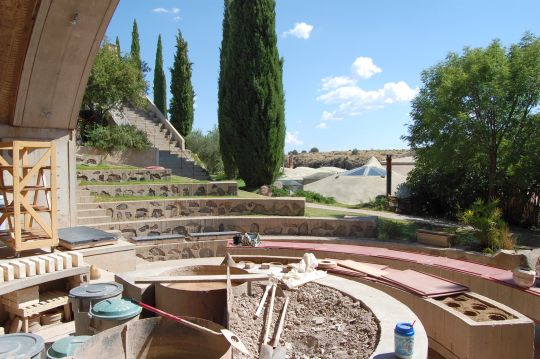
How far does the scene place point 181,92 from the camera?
28.5m

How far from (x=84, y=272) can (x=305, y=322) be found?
11.7 feet

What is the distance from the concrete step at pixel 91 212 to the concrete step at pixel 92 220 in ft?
0.48

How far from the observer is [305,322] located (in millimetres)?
5770

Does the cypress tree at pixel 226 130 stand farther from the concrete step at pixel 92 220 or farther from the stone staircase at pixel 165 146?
the concrete step at pixel 92 220

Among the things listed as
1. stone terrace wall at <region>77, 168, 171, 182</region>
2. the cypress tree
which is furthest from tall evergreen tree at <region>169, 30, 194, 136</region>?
stone terrace wall at <region>77, 168, 171, 182</region>

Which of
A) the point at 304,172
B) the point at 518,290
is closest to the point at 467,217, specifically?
the point at 518,290

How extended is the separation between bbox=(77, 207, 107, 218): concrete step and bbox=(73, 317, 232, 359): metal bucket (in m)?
7.19

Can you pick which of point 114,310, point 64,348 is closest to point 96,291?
point 114,310

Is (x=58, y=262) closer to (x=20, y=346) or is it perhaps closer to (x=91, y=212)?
(x=20, y=346)

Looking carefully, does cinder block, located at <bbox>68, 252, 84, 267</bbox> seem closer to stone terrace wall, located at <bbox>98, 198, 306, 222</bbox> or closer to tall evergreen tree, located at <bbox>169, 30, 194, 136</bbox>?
stone terrace wall, located at <bbox>98, 198, 306, 222</bbox>

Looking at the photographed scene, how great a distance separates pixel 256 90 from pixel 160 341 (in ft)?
49.8

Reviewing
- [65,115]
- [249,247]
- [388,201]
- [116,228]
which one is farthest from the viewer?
[388,201]

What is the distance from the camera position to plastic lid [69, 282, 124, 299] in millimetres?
5090

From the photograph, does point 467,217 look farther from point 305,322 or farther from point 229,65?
point 229,65
